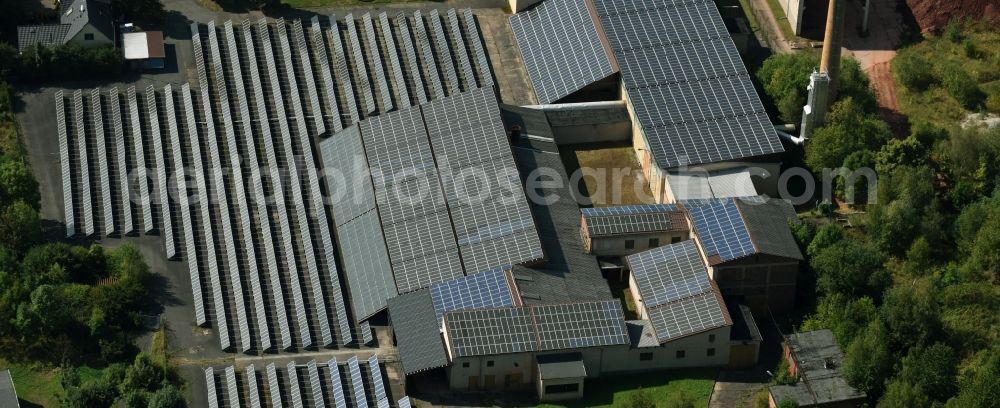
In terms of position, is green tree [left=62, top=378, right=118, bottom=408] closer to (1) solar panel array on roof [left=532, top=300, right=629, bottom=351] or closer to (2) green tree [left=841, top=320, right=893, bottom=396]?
(1) solar panel array on roof [left=532, top=300, right=629, bottom=351]

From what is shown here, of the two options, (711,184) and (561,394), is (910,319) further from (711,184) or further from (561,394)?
(561,394)

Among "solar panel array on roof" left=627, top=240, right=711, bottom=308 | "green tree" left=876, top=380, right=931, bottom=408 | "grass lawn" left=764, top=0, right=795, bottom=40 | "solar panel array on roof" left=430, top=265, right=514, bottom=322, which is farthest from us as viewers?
"grass lawn" left=764, top=0, right=795, bottom=40

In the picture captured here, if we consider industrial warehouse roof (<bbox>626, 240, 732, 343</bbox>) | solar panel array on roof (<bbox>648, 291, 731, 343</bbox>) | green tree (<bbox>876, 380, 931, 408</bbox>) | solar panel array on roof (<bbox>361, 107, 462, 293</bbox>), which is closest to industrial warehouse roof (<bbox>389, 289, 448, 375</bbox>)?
solar panel array on roof (<bbox>361, 107, 462, 293</bbox>)

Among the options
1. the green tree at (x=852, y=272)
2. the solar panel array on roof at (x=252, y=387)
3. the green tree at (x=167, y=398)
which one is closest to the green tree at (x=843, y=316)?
the green tree at (x=852, y=272)

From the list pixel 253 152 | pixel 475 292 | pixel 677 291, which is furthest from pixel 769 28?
pixel 253 152

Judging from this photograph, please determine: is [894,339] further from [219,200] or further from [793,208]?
[219,200]

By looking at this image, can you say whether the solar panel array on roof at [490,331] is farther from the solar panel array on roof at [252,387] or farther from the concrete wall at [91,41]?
the concrete wall at [91,41]
